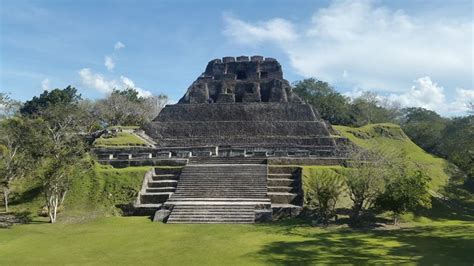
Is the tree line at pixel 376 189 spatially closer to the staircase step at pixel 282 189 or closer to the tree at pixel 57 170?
the staircase step at pixel 282 189

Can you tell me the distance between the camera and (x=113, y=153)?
82.2 feet

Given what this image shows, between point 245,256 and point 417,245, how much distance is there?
16.0 feet

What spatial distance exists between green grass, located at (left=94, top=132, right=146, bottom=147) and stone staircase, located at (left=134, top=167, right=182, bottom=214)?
812 cm

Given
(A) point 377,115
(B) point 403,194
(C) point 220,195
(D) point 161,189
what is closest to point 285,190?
(C) point 220,195

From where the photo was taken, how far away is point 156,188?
18750 mm

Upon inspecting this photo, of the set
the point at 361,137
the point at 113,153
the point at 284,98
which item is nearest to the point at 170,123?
the point at 113,153

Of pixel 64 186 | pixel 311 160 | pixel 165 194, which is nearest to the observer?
pixel 64 186

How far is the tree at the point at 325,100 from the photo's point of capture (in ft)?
164

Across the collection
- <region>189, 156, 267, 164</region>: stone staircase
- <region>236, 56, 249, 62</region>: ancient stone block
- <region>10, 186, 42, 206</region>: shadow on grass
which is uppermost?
<region>236, 56, 249, 62</region>: ancient stone block

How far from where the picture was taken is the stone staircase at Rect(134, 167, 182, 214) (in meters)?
17.0

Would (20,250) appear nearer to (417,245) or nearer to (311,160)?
(417,245)

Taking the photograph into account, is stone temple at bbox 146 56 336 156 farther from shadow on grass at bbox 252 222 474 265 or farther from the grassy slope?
shadow on grass at bbox 252 222 474 265

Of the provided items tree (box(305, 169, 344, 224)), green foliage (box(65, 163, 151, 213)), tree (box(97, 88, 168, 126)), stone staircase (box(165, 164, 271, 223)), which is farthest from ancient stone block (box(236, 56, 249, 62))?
tree (box(305, 169, 344, 224))

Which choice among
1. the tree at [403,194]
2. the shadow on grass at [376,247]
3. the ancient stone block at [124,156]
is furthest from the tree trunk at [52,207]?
the tree at [403,194]
